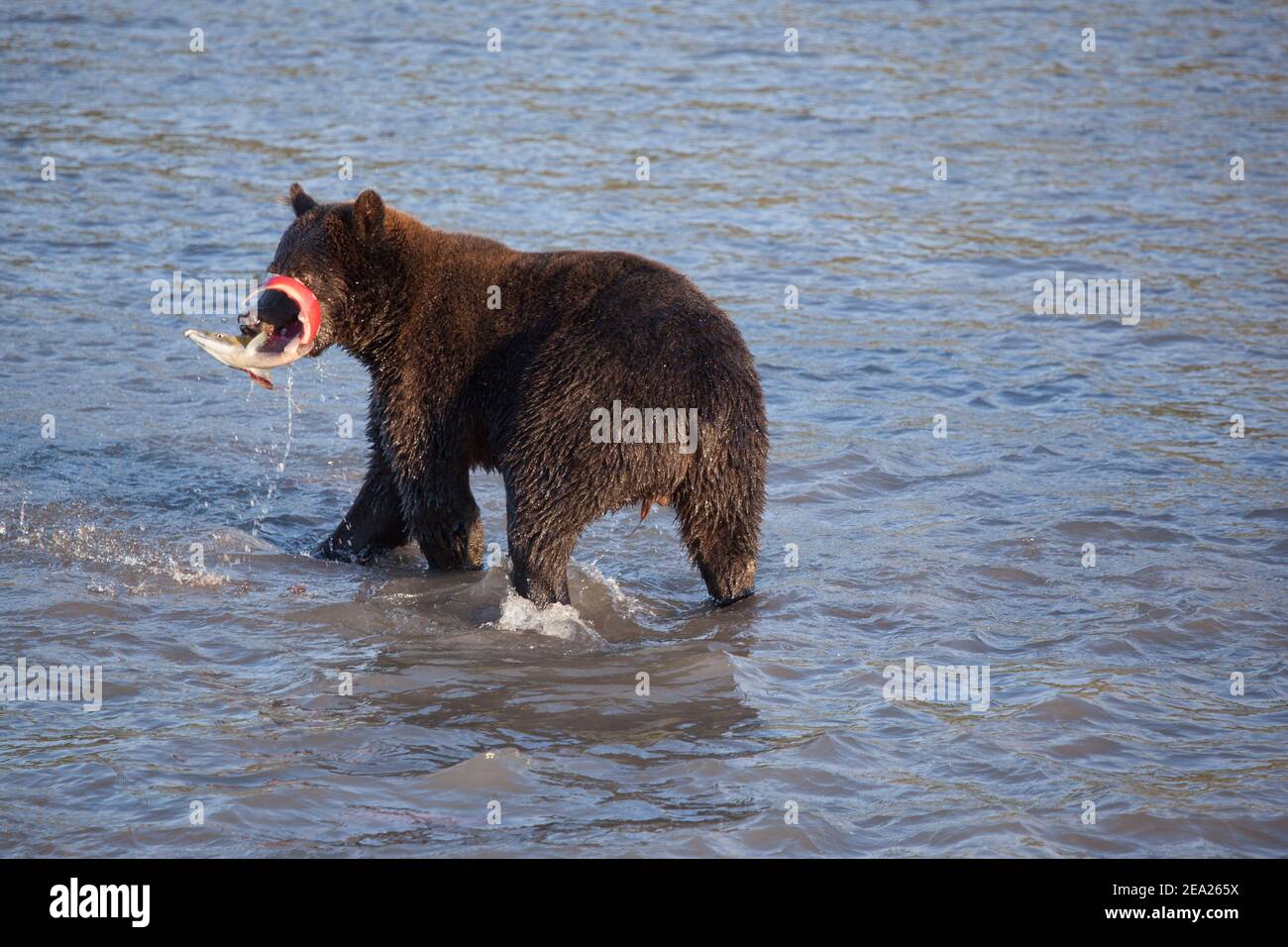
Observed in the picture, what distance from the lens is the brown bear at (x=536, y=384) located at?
278 inches

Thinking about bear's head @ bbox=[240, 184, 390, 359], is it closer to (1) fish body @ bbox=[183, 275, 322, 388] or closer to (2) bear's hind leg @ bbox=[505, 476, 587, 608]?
(1) fish body @ bbox=[183, 275, 322, 388]

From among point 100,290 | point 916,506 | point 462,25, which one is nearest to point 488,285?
point 916,506

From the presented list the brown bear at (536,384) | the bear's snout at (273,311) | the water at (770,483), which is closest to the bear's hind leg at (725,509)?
the brown bear at (536,384)

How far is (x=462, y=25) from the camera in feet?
70.5

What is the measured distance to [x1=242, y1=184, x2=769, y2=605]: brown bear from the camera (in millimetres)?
7055

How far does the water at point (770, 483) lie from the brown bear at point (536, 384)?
487mm

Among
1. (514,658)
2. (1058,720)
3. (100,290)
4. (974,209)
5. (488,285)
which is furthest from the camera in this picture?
(974,209)

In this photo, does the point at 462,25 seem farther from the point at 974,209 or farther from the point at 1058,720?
the point at 1058,720

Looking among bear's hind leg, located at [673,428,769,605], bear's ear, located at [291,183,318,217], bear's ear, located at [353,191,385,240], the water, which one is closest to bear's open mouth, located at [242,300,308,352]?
bear's ear, located at [353,191,385,240]

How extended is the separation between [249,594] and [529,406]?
201 centimetres

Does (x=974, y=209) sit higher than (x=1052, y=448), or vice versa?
(x=974, y=209)

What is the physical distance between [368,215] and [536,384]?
134 centimetres

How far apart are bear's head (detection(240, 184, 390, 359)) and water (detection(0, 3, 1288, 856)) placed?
1465 mm

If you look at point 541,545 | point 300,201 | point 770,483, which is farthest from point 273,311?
point 770,483
